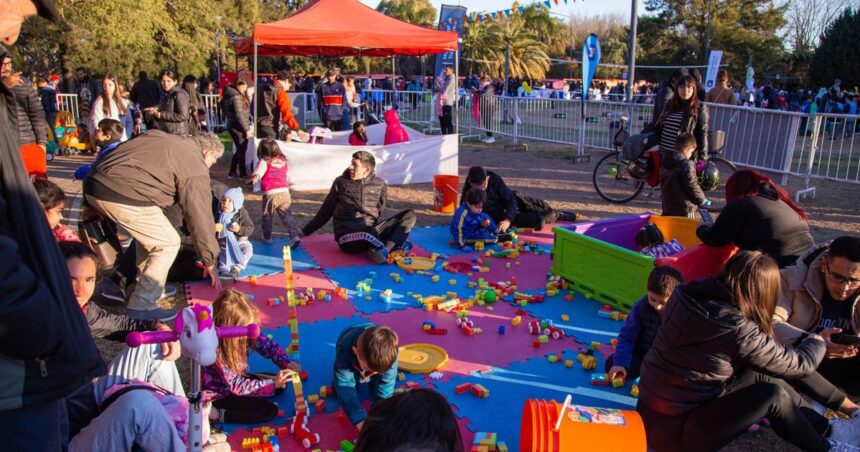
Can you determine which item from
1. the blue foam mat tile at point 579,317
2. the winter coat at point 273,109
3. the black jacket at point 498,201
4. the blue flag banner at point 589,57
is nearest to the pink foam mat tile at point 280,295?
the blue foam mat tile at point 579,317

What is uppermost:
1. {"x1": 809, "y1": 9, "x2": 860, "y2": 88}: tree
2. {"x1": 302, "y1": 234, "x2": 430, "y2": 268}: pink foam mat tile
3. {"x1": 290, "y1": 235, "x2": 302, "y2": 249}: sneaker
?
{"x1": 809, "y1": 9, "x2": 860, "y2": 88}: tree

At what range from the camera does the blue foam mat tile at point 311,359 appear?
435 centimetres

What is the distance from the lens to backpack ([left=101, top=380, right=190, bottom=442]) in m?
3.27

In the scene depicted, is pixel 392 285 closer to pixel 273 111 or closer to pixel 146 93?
pixel 273 111

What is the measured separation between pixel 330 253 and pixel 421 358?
122 inches

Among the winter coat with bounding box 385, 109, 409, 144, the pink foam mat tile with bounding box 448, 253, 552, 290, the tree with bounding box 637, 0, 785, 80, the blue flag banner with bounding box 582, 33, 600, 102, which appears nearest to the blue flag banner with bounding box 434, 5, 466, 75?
the blue flag banner with bounding box 582, 33, 600, 102

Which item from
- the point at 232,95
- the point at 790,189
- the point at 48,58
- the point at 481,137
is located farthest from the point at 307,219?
the point at 48,58

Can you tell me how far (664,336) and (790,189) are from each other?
9.58 meters

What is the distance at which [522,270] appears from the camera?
23.2 feet

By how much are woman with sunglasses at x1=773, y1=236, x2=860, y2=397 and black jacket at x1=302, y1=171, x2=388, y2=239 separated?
14.4 ft

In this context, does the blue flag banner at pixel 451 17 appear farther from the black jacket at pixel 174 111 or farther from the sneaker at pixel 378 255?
the sneaker at pixel 378 255

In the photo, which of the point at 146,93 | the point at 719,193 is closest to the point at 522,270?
the point at 719,193

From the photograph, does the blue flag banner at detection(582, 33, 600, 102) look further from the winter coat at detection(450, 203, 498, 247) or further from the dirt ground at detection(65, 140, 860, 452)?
the winter coat at detection(450, 203, 498, 247)

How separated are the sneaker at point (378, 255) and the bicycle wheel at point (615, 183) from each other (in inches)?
175
